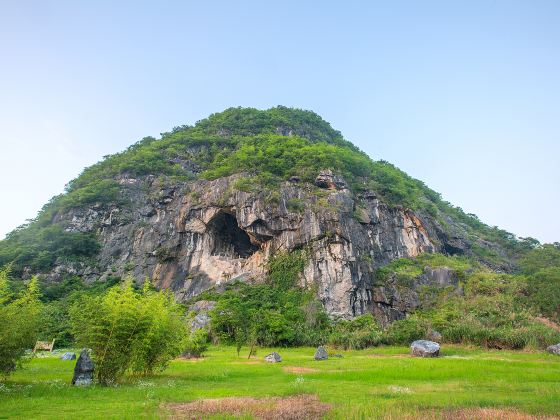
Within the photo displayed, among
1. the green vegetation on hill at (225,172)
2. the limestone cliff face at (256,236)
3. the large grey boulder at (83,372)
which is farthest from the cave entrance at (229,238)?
the large grey boulder at (83,372)

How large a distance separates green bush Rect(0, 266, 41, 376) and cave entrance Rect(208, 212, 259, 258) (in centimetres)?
4700

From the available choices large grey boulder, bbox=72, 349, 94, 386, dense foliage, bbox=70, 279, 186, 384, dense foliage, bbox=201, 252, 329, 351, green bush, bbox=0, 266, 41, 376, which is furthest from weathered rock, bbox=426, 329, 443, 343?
green bush, bbox=0, 266, 41, 376

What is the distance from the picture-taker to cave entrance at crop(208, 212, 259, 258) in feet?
208

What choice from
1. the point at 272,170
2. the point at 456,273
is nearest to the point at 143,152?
the point at 272,170

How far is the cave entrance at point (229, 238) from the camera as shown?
63.3 meters

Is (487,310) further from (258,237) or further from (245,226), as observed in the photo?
(245,226)

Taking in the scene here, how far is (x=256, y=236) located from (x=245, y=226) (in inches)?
97.4

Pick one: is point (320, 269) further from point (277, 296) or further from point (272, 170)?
point (272, 170)

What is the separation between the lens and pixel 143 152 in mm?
82125

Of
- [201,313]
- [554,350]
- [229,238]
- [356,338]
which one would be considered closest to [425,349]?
[554,350]

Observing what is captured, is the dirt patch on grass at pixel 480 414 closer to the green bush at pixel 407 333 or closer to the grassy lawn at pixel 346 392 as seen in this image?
the grassy lawn at pixel 346 392

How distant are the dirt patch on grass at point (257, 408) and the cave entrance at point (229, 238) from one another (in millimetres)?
51185

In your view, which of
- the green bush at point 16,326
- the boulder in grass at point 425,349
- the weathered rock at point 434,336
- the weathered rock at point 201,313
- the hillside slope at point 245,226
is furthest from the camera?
the hillside slope at point 245,226

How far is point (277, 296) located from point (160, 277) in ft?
68.6
